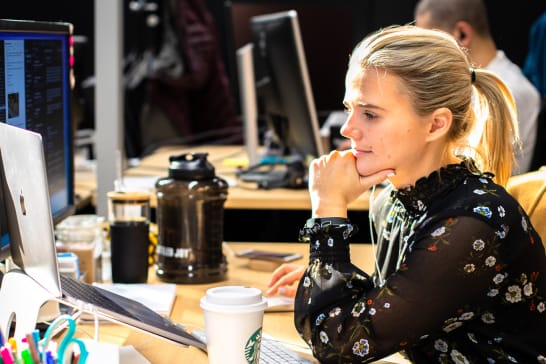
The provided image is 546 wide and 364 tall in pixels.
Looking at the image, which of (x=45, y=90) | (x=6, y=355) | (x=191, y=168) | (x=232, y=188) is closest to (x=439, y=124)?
(x=191, y=168)

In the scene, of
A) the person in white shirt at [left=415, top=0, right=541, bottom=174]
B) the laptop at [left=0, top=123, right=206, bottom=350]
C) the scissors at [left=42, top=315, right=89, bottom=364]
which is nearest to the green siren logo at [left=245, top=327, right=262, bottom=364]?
the laptop at [left=0, top=123, right=206, bottom=350]

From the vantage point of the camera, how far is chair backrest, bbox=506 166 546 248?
66.0 inches

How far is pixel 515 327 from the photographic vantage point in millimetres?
1452

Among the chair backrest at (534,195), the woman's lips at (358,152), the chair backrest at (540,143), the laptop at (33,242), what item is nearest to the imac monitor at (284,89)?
the chair backrest at (540,143)

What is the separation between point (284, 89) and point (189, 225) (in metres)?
1.09

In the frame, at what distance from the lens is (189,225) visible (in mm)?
1907

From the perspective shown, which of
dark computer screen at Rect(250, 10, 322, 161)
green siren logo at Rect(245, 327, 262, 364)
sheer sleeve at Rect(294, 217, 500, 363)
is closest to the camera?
green siren logo at Rect(245, 327, 262, 364)

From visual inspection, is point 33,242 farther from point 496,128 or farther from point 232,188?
point 232,188

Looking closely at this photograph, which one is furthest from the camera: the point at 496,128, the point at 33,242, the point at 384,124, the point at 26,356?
the point at 496,128

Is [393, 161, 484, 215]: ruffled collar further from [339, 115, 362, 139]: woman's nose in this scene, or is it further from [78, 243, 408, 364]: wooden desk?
[78, 243, 408, 364]: wooden desk

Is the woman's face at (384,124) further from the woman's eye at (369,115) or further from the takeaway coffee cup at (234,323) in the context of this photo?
the takeaway coffee cup at (234,323)

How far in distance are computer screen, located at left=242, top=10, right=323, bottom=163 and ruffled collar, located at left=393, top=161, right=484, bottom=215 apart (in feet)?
4.03

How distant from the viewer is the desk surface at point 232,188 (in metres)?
2.57

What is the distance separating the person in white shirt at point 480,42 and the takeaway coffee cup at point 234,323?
7.29 feet
